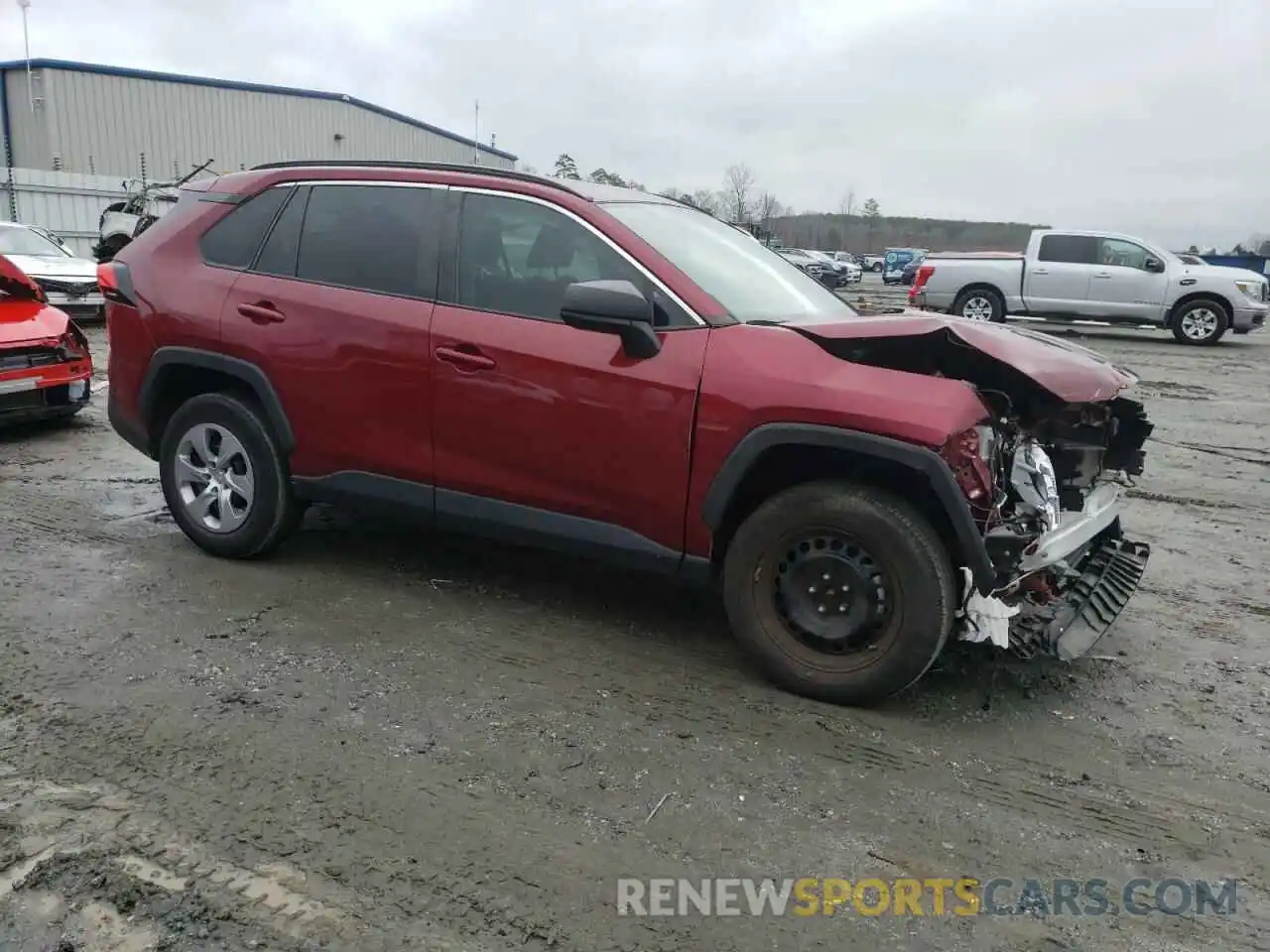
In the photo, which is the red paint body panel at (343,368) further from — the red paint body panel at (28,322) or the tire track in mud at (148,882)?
the red paint body panel at (28,322)

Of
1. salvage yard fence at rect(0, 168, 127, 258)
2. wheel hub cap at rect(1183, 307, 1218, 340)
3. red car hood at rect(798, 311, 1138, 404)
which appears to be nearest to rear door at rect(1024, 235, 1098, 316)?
wheel hub cap at rect(1183, 307, 1218, 340)

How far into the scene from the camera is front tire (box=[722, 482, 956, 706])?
3193 millimetres

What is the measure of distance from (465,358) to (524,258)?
48 cm

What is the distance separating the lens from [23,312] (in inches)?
286

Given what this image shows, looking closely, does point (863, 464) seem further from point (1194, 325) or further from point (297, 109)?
point (297, 109)

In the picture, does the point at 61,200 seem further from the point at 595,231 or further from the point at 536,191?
the point at 595,231

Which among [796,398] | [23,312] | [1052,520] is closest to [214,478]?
[796,398]

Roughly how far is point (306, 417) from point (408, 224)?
0.98 m

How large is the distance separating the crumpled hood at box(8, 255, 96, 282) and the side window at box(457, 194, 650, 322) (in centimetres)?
1176

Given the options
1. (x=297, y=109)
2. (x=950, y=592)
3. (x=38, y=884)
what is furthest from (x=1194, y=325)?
(x=297, y=109)

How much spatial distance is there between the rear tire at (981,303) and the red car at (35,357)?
1395 centimetres

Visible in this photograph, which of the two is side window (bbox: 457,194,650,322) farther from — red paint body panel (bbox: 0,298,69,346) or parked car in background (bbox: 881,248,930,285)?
parked car in background (bbox: 881,248,930,285)

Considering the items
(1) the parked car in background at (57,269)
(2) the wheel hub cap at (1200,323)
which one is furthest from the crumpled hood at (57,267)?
(2) the wheel hub cap at (1200,323)

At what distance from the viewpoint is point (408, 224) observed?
4.16 meters
